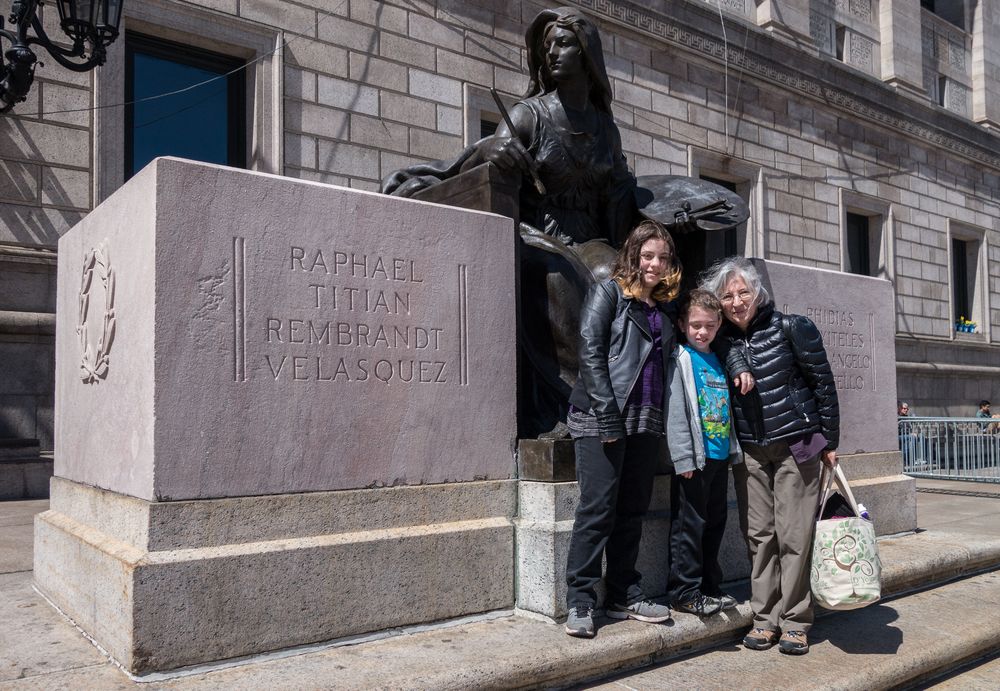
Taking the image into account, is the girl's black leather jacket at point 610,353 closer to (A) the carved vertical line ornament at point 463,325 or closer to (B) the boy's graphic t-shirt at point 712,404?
(B) the boy's graphic t-shirt at point 712,404

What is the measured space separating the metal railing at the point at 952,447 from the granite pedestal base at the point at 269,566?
11131 mm

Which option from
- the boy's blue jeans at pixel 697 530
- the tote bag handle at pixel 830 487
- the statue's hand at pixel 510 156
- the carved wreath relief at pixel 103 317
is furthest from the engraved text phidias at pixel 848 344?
the carved wreath relief at pixel 103 317

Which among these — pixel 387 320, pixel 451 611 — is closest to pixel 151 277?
pixel 387 320

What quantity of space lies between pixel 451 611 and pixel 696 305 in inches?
75.0

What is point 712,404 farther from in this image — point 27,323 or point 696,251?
point 27,323

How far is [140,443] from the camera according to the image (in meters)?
3.64

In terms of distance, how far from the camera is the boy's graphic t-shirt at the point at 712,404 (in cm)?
428

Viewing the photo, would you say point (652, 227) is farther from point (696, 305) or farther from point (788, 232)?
point (788, 232)

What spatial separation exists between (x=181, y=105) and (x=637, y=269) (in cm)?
938

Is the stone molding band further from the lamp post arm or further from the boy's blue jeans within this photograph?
the boy's blue jeans

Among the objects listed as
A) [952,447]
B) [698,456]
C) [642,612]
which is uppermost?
[698,456]

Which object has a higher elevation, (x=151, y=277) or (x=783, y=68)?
(x=783, y=68)

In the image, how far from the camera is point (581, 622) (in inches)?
155

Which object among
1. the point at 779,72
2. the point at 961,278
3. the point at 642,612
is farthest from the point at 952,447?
the point at 961,278
